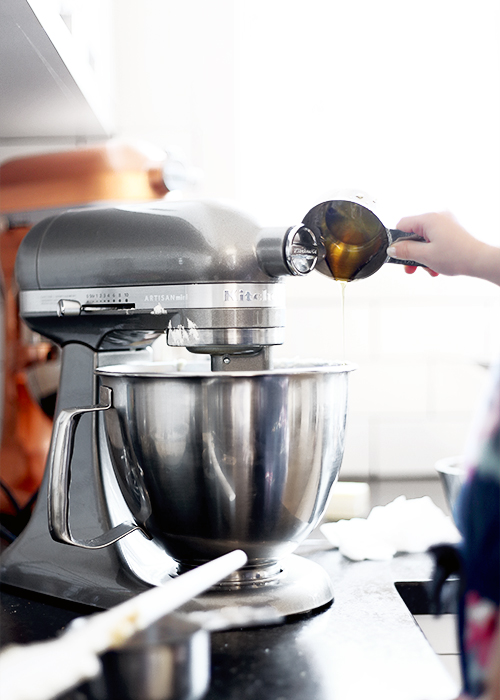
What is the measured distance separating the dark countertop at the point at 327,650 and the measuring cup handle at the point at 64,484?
66 mm

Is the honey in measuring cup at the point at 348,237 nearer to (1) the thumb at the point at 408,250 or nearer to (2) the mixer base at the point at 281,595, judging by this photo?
(1) the thumb at the point at 408,250

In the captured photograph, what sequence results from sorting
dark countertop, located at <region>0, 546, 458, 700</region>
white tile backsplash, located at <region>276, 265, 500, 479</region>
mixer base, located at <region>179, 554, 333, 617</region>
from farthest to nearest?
white tile backsplash, located at <region>276, 265, 500, 479</region>, mixer base, located at <region>179, 554, 333, 617</region>, dark countertop, located at <region>0, 546, 458, 700</region>

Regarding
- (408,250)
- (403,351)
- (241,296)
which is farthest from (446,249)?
(403,351)

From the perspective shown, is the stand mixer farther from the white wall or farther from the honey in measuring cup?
the white wall

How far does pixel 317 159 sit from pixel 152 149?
43cm

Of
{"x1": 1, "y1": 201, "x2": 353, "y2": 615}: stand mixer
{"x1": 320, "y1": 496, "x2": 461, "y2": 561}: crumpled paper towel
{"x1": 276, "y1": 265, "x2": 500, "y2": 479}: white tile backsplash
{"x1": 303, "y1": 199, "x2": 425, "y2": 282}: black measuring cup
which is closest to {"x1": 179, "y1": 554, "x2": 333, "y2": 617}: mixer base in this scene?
{"x1": 1, "y1": 201, "x2": 353, "y2": 615}: stand mixer

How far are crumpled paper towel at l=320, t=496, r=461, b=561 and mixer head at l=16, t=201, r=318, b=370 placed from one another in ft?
0.82

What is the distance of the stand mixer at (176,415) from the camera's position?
1.77ft

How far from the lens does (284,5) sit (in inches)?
53.4

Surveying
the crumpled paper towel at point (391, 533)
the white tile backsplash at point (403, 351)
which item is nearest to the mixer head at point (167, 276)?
the crumpled paper towel at point (391, 533)

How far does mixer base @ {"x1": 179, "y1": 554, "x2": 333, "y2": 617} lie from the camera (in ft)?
1.85

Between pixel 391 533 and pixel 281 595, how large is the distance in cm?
24

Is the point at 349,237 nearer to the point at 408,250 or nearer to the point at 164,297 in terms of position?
the point at 408,250

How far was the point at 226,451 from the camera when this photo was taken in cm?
53
